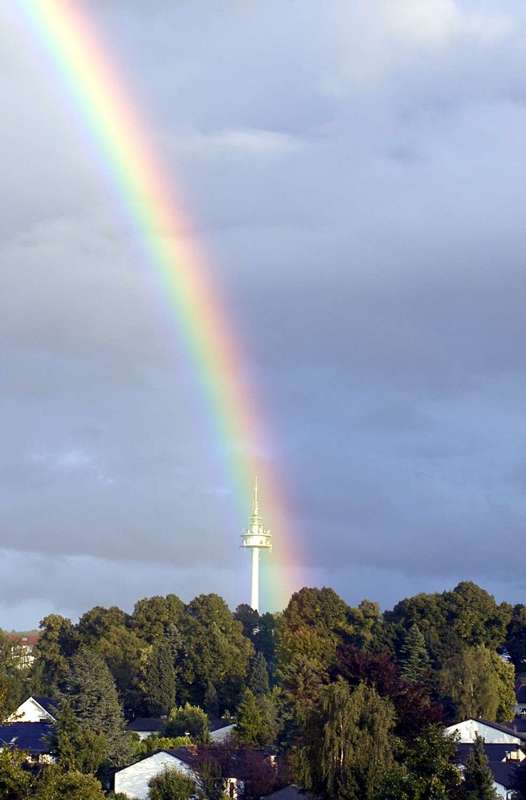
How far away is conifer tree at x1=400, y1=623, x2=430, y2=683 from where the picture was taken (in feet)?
415

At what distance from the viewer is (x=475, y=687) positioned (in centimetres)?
11488

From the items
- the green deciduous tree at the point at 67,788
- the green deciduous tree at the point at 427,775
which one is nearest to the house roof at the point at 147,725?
the green deciduous tree at the point at 67,788

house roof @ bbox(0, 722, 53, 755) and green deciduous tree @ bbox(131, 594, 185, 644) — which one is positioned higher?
green deciduous tree @ bbox(131, 594, 185, 644)

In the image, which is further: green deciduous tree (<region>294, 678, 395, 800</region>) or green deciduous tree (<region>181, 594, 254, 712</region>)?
green deciduous tree (<region>181, 594, 254, 712</region>)

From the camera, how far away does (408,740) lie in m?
70.7

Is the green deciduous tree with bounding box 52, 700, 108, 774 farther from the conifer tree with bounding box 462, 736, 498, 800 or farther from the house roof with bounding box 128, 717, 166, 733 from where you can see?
the conifer tree with bounding box 462, 736, 498, 800

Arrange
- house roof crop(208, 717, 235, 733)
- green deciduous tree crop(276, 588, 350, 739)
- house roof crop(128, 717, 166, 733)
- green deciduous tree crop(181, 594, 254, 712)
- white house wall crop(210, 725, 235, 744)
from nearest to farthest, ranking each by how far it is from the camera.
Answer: green deciduous tree crop(276, 588, 350, 739)
white house wall crop(210, 725, 235, 744)
house roof crop(208, 717, 235, 733)
house roof crop(128, 717, 166, 733)
green deciduous tree crop(181, 594, 254, 712)

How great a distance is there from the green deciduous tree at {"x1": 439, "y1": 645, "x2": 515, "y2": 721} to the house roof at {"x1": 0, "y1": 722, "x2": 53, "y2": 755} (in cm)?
3332

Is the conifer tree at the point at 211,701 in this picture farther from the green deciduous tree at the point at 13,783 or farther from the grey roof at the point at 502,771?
the green deciduous tree at the point at 13,783

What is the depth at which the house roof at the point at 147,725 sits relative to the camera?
4641 inches

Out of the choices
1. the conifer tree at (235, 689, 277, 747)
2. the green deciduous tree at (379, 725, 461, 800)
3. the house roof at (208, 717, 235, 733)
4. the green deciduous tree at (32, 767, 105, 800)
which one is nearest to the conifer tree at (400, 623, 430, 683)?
the house roof at (208, 717, 235, 733)

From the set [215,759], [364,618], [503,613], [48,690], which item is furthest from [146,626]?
[215,759]

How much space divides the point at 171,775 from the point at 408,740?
1418cm

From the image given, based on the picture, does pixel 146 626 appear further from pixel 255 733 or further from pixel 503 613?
pixel 255 733
